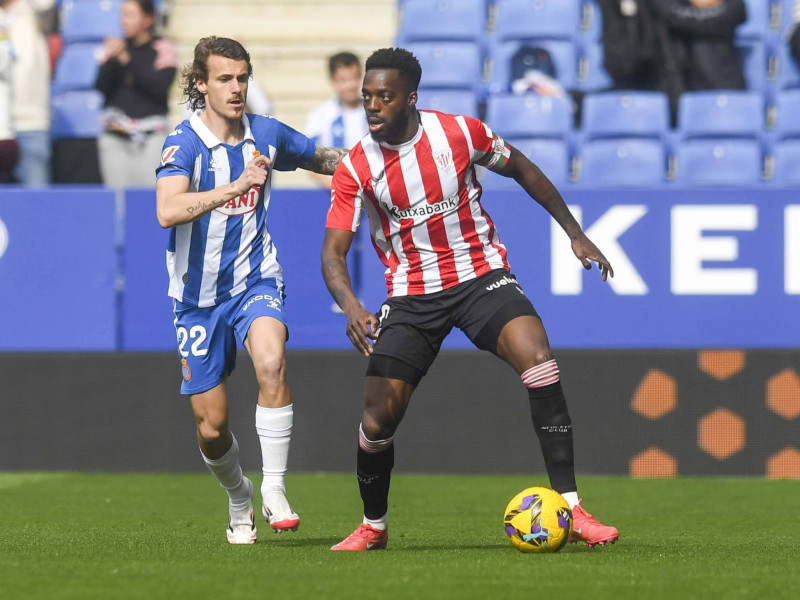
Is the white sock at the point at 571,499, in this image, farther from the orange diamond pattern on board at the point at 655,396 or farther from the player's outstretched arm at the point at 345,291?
the orange diamond pattern on board at the point at 655,396

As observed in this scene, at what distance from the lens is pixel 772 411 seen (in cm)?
938

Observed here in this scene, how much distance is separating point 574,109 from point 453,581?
7574 mm

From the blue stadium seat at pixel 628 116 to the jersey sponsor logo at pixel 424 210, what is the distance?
573 centimetres

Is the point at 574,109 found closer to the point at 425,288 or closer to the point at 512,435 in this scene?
the point at 512,435

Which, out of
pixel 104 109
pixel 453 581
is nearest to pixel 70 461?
pixel 104 109

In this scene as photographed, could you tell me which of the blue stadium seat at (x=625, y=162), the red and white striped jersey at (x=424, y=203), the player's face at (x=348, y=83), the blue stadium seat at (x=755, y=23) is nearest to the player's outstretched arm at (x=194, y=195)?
the red and white striped jersey at (x=424, y=203)

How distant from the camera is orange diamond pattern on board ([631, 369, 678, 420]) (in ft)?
30.9

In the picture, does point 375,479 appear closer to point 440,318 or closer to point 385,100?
point 440,318

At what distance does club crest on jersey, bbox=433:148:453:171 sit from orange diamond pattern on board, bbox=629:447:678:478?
3.98 metres

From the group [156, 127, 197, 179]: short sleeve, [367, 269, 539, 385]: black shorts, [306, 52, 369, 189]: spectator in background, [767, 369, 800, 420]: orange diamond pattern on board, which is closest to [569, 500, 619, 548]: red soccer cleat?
[367, 269, 539, 385]: black shorts

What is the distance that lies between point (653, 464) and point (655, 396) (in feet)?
1.49

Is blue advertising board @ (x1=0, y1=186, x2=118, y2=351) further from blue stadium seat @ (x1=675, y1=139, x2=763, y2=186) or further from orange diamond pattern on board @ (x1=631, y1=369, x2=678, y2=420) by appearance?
blue stadium seat @ (x1=675, y1=139, x2=763, y2=186)

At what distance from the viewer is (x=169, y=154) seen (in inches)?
240

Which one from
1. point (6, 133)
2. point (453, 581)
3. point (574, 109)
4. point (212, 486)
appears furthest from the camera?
point (574, 109)
